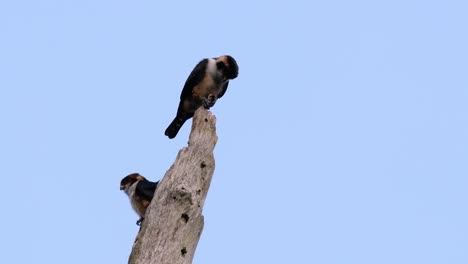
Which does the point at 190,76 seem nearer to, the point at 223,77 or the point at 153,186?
the point at 223,77

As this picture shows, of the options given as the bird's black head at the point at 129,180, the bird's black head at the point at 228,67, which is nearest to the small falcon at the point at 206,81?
the bird's black head at the point at 228,67

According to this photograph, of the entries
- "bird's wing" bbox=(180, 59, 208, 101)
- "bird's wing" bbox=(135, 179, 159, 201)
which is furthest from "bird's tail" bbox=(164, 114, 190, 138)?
"bird's wing" bbox=(135, 179, 159, 201)

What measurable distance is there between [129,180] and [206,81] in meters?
1.88

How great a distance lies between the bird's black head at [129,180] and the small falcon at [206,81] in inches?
54.2

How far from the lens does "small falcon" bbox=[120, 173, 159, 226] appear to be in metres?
10.3

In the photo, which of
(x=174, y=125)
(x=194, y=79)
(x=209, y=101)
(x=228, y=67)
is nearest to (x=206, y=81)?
(x=194, y=79)

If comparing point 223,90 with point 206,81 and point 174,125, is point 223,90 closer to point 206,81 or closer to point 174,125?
point 206,81

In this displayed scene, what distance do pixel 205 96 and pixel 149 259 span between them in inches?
203

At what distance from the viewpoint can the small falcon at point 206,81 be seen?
1180cm

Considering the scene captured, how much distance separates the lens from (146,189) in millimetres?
10414

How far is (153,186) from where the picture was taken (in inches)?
411

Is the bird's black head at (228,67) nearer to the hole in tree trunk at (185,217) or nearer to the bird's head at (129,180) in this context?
the bird's head at (129,180)

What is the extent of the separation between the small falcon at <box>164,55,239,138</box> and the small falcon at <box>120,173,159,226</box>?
148cm

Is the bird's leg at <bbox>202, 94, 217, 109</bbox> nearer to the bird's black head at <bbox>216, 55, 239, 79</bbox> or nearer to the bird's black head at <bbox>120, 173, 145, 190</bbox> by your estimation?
the bird's black head at <bbox>216, 55, 239, 79</bbox>
